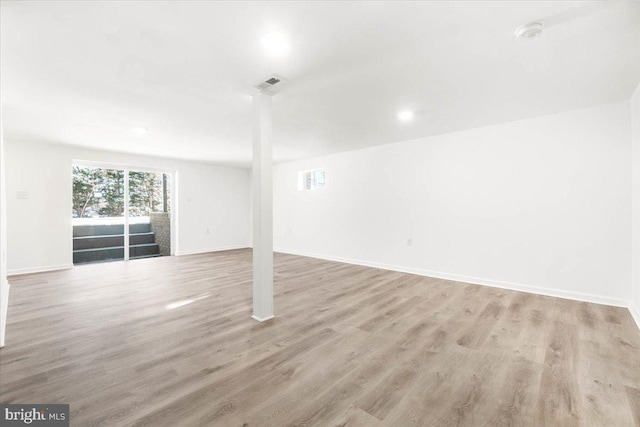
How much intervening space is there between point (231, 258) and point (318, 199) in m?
2.52

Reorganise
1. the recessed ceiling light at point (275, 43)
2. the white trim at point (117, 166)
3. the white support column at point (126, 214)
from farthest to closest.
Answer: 1. the white support column at point (126, 214)
2. the white trim at point (117, 166)
3. the recessed ceiling light at point (275, 43)

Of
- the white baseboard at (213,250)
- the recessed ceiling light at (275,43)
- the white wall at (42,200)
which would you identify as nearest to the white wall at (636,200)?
the recessed ceiling light at (275,43)

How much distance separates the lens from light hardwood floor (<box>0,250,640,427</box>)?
1.58m

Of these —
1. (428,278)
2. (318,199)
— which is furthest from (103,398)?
(318,199)

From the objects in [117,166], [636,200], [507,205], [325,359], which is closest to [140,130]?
[117,166]

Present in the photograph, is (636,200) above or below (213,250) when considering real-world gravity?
above

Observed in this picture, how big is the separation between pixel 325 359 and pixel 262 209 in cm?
155

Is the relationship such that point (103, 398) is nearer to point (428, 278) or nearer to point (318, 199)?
point (428, 278)

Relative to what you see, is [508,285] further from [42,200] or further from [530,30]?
[42,200]

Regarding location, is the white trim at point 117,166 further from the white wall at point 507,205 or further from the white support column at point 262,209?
the white support column at point 262,209

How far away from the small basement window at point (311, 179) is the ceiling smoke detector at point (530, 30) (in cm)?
480

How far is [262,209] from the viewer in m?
2.89

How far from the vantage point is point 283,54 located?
7.39ft

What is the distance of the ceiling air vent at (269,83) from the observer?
2.66 metres
